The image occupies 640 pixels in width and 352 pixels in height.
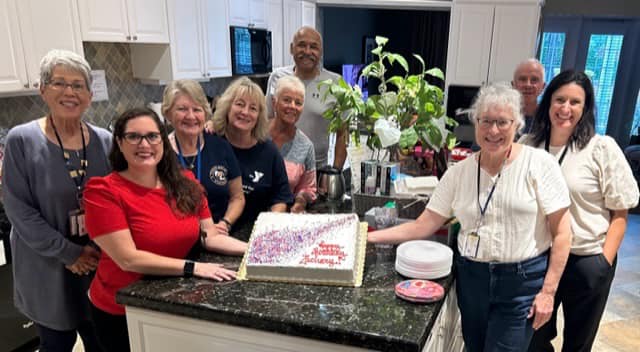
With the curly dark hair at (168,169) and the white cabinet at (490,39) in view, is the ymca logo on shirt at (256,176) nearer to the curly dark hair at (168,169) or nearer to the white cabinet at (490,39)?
the curly dark hair at (168,169)

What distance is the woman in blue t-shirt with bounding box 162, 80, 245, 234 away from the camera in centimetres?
185

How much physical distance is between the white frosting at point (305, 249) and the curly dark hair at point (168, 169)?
0.26 m

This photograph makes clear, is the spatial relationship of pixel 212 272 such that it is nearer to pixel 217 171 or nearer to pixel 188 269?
pixel 188 269

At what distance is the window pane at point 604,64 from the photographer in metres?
4.99

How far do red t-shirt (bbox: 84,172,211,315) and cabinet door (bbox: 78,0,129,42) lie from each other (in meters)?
1.64

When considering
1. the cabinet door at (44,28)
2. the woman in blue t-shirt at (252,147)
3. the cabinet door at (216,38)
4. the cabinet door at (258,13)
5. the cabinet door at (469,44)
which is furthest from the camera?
the cabinet door at (469,44)

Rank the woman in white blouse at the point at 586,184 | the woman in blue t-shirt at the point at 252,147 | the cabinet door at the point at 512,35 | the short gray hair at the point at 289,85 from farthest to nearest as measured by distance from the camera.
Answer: the cabinet door at the point at 512,35
the short gray hair at the point at 289,85
the woman in blue t-shirt at the point at 252,147
the woman in white blouse at the point at 586,184

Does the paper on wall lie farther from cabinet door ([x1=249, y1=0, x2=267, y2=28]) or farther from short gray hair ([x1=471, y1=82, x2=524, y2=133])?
short gray hair ([x1=471, y1=82, x2=524, y2=133])

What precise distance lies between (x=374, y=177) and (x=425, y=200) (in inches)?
9.9

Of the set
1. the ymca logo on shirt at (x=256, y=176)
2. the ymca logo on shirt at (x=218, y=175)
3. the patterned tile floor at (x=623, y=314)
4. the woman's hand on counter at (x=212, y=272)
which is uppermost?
the ymca logo on shirt at (x=218, y=175)

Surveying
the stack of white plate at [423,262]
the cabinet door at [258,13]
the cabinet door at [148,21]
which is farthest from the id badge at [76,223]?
the cabinet door at [258,13]

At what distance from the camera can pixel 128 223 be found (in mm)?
1441

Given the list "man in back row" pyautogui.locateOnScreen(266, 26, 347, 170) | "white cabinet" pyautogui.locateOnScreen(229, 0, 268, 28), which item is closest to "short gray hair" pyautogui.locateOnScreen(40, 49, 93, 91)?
"man in back row" pyautogui.locateOnScreen(266, 26, 347, 170)

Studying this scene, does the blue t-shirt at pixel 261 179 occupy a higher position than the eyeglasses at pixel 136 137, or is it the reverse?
the eyeglasses at pixel 136 137
